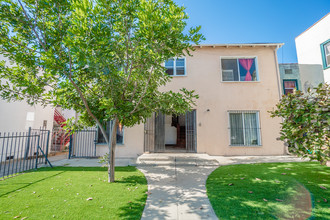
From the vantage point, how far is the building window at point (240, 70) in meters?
9.78

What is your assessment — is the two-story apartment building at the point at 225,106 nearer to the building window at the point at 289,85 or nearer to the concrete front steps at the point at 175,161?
the concrete front steps at the point at 175,161

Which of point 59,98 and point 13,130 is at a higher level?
point 59,98

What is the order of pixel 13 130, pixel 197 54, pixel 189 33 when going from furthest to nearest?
pixel 197 54, pixel 13 130, pixel 189 33

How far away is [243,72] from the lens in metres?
9.82

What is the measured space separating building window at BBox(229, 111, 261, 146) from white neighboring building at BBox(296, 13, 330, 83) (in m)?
4.23

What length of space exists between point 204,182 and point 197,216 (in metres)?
1.92

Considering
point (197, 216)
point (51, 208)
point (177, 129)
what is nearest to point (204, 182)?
point (197, 216)

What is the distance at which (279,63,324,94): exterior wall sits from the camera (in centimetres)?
948

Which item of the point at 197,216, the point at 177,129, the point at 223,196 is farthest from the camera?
the point at 177,129

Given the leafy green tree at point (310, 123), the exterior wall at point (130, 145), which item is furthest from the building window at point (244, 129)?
the exterior wall at point (130, 145)

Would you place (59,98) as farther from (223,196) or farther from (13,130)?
(13,130)

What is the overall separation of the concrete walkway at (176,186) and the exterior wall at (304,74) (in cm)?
833

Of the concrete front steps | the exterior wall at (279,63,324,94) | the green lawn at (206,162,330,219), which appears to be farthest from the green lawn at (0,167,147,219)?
the exterior wall at (279,63,324,94)

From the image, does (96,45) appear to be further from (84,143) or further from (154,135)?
(84,143)
